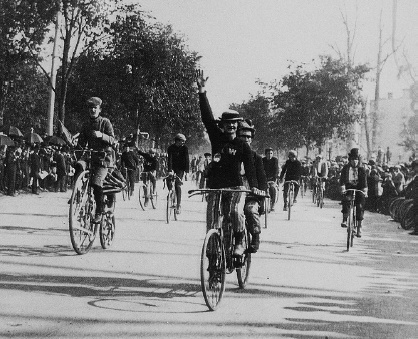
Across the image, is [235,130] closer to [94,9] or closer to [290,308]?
[290,308]

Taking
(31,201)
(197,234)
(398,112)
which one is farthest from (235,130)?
(398,112)

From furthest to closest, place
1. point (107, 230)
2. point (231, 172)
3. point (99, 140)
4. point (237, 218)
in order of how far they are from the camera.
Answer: point (107, 230)
point (99, 140)
point (231, 172)
point (237, 218)

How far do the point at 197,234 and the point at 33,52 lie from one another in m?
22.4

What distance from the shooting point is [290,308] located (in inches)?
277

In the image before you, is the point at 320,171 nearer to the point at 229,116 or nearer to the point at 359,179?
the point at 359,179

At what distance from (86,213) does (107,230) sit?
1.23 meters

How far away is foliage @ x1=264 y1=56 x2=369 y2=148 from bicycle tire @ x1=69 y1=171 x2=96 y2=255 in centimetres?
2993

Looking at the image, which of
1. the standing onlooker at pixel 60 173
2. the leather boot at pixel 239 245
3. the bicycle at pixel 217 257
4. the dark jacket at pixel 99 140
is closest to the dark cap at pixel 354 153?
the dark jacket at pixel 99 140

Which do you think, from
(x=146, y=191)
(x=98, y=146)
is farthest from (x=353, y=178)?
(x=146, y=191)

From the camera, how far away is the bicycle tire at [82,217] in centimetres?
917

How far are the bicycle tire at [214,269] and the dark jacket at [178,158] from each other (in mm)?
8917

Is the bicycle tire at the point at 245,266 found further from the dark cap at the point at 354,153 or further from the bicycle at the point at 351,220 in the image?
the dark cap at the point at 354,153

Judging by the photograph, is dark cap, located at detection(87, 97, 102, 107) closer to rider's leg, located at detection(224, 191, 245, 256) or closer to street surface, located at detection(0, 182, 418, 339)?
street surface, located at detection(0, 182, 418, 339)

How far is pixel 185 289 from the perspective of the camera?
25.4ft
